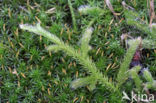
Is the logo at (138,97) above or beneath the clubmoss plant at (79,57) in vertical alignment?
beneath

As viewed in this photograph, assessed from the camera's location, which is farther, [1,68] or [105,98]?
[1,68]

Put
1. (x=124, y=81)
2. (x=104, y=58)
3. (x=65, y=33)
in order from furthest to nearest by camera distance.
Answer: (x=65, y=33) < (x=104, y=58) < (x=124, y=81)

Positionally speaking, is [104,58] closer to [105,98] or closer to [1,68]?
[105,98]

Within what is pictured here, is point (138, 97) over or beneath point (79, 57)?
beneath

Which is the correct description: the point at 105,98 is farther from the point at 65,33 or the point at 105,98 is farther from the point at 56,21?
the point at 56,21

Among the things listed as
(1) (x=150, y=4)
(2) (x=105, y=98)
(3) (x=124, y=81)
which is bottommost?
(2) (x=105, y=98)

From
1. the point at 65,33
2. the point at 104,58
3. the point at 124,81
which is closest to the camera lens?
the point at 124,81

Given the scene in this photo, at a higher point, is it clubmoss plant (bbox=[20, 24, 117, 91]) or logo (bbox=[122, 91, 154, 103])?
clubmoss plant (bbox=[20, 24, 117, 91])

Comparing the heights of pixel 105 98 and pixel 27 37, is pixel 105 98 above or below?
below

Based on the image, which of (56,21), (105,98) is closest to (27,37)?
(56,21)
